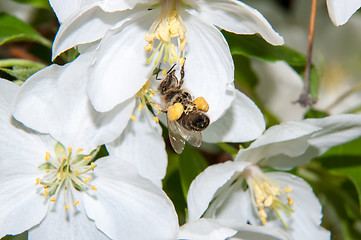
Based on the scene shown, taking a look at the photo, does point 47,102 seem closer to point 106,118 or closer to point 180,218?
point 106,118

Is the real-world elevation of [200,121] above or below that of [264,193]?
above

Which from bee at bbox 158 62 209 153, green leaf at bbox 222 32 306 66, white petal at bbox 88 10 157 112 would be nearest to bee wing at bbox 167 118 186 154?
bee at bbox 158 62 209 153

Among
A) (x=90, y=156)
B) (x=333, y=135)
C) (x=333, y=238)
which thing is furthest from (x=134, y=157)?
(x=333, y=238)

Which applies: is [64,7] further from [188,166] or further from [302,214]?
[302,214]

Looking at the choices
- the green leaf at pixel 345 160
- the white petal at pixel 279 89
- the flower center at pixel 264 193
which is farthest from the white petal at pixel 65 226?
the white petal at pixel 279 89

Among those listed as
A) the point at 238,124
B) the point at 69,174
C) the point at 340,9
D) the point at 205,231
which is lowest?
the point at 69,174

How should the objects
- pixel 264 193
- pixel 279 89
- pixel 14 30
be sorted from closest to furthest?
1. pixel 264 193
2. pixel 14 30
3. pixel 279 89

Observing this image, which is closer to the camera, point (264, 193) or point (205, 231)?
point (205, 231)

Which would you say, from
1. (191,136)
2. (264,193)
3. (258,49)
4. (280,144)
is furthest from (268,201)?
(258,49)

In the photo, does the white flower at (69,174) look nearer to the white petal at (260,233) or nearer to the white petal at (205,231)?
the white petal at (205,231)
